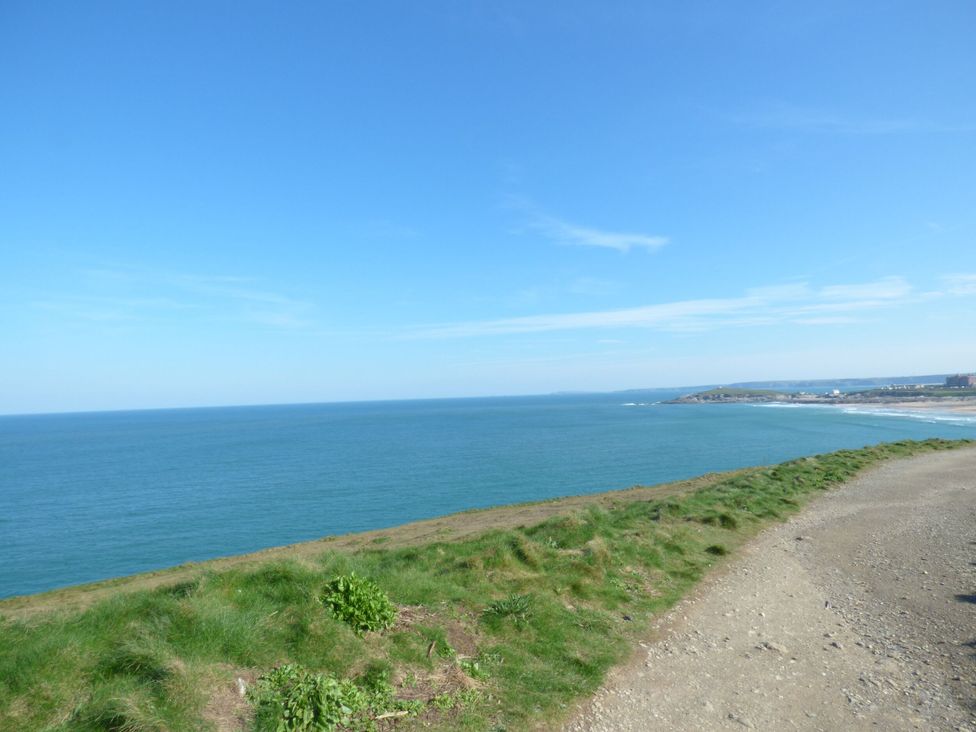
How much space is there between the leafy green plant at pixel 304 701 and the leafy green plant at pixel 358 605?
1.35 m

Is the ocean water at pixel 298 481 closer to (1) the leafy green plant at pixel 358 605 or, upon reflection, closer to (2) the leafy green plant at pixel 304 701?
(1) the leafy green plant at pixel 358 605

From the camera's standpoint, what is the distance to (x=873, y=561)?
15.1 meters

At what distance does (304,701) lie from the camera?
21.3ft

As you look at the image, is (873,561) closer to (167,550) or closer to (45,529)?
(167,550)

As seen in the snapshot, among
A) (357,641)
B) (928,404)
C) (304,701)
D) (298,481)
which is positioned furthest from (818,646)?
(928,404)

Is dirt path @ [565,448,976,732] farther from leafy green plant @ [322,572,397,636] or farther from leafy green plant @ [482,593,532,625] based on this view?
leafy green plant @ [322,572,397,636]

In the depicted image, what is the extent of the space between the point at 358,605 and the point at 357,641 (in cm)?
73

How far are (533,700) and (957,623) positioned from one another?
8840mm

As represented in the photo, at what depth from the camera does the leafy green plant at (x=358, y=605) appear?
28.1 ft

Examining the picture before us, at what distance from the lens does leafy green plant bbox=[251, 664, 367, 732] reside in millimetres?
6285

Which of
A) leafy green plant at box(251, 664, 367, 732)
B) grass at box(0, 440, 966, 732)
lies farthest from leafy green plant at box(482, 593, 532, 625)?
leafy green plant at box(251, 664, 367, 732)

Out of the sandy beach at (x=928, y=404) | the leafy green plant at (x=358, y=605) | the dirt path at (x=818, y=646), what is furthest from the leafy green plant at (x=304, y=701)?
the sandy beach at (x=928, y=404)

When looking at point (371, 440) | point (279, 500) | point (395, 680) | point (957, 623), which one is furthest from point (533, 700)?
point (371, 440)

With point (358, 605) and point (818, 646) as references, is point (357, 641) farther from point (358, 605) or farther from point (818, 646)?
point (818, 646)
